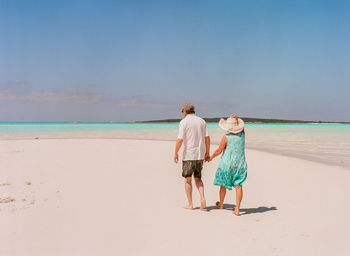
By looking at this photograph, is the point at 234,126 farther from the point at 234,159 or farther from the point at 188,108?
the point at 188,108

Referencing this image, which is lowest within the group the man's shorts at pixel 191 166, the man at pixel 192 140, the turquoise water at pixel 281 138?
the turquoise water at pixel 281 138

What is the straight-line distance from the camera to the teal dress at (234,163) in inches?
222

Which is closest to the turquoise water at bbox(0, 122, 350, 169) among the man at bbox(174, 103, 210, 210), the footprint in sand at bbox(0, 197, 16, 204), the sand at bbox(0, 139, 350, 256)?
the sand at bbox(0, 139, 350, 256)

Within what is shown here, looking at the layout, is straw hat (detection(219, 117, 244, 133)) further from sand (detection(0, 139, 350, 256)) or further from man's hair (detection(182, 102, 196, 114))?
sand (detection(0, 139, 350, 256))

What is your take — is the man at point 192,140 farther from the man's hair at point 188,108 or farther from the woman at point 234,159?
the woman at point 234,159

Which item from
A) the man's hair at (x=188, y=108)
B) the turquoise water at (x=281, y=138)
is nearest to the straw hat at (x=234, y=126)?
the man's hair at (x=188, y=108)

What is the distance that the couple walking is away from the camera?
5648 mm

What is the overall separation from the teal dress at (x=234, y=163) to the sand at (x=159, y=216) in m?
0.65

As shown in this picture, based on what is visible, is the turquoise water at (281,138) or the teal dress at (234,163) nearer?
the teal dress at (234,163)

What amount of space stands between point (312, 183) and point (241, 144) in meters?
4.23

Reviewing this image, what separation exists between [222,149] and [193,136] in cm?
59

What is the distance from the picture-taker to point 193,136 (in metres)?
5.77

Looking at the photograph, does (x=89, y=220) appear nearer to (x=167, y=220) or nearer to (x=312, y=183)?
(x=167, y=220)

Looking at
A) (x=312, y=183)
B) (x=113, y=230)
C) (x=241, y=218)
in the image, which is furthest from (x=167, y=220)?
(x=312, y=183)
